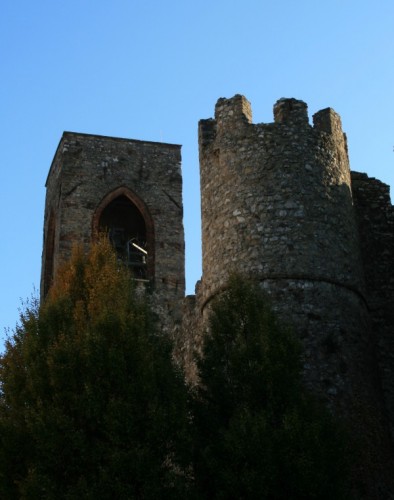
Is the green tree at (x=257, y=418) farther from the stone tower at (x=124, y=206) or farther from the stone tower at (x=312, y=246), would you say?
the stone tower at (x=124, y=206)

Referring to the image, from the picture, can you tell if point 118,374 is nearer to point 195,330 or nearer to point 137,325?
point 137,325

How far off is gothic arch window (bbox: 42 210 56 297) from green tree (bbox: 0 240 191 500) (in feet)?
48.9

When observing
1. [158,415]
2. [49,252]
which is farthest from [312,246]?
[49,252]

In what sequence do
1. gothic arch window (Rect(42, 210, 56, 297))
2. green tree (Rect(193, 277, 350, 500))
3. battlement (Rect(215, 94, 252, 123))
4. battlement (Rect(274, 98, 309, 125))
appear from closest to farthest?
green tree (Rect(193, 277, 350, 500)), battlement (Rect(274, 98, 309, 125)), battlement (Rect(215, 94, 252, 123)), gothic arch window (Rect(42, 210, 56, 297))

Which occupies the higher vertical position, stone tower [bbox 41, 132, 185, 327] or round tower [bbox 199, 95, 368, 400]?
stone tower [bbox 41, 132, 185, 327]

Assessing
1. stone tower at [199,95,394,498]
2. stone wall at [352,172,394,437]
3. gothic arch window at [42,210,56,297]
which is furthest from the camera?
gothic arch window at [42,210,56,297]

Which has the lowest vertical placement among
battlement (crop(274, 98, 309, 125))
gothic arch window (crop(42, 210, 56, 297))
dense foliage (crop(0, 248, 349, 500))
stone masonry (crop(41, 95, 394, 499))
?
dense foliage (crop(0, 248, 349, 500))

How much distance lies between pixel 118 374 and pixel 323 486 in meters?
2.47

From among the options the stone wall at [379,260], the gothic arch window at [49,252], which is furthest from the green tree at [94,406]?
the gothic arch window at [49,252]

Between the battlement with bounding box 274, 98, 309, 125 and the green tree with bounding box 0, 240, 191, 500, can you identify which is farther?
the battlement with bounding box 274, 98, 309, 125

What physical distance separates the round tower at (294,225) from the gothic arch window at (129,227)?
1317 centimetres

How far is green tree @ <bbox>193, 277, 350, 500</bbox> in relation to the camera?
1019 centimetres

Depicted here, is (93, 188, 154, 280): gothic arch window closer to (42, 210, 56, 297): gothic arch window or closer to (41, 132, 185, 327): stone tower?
(41, 132, 185, 327): stone tower

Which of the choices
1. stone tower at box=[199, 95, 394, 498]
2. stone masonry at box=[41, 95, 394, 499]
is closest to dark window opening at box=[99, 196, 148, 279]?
stone masonry at box=[41, 95, 394, 499]
